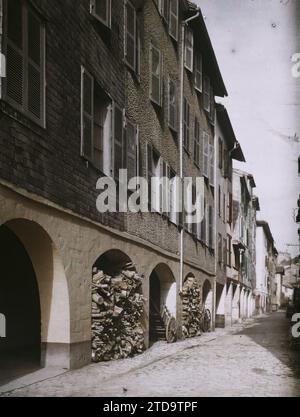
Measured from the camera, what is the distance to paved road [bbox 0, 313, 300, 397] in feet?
23.3

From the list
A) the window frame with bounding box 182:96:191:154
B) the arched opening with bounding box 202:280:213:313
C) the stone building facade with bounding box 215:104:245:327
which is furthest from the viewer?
the stone building facade with bounding box 215:104:245:327

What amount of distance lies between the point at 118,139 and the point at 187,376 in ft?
14.4

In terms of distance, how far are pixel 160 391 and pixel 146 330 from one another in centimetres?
577

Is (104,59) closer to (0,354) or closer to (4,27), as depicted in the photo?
(4,27)

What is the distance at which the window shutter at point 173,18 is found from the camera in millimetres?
15492

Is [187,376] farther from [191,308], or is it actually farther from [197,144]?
Answer: [197,144]

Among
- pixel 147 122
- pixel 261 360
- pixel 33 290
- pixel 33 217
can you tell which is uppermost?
pixel 147 122

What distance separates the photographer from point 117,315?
1050 centimetres

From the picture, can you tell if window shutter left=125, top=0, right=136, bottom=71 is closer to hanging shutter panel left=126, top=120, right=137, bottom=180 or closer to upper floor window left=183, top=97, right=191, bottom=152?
hanging shutter panel left=126, top=120, right=137, bottom=180

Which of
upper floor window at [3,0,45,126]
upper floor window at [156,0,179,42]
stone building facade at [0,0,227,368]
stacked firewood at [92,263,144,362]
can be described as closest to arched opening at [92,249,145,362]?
stacked firewood at [92,263,144,362]

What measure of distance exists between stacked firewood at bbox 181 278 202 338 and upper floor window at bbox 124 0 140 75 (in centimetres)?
700

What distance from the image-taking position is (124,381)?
797cm

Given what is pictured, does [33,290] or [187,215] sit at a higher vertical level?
[187,215]
